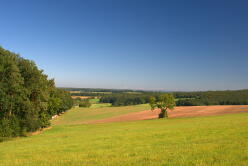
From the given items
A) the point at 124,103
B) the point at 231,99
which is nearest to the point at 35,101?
the point at 231,99

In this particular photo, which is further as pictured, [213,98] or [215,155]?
[213,98]

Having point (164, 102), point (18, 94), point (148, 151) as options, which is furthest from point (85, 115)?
point (148, 151)

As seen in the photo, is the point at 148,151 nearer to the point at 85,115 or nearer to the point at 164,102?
the point at 164,102

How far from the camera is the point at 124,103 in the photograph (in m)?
151

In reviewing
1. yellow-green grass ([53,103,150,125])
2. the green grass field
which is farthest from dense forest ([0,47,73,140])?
yellow-green grass ([53,103,150,125])

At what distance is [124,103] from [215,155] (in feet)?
470

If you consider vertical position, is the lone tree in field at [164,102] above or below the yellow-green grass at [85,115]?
above

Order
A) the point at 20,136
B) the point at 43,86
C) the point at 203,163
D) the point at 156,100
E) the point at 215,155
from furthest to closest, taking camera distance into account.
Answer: the point at 156,100
the point at 43,86
the point at 20,136
the point at 215,155
the point at 203,163

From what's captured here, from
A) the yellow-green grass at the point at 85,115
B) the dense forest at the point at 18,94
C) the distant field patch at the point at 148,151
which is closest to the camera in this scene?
the distant field patch at the point at 148,151

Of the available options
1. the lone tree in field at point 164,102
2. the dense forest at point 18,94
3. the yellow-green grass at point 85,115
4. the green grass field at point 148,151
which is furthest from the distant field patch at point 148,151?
the yellow-green grass at point 85,115

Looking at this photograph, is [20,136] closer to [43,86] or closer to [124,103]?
[43,86]

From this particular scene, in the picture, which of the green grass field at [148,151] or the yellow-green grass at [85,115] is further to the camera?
the yellow-green grass at [85,115]

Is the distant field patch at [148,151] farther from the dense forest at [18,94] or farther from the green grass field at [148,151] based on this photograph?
the dense forest at [18,94]

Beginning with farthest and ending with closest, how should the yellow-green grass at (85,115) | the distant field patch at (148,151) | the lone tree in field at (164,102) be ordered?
the yellow-green grass at (85,115) → the lone tree in field at (164,102) → the distant field patch at (148,151)
